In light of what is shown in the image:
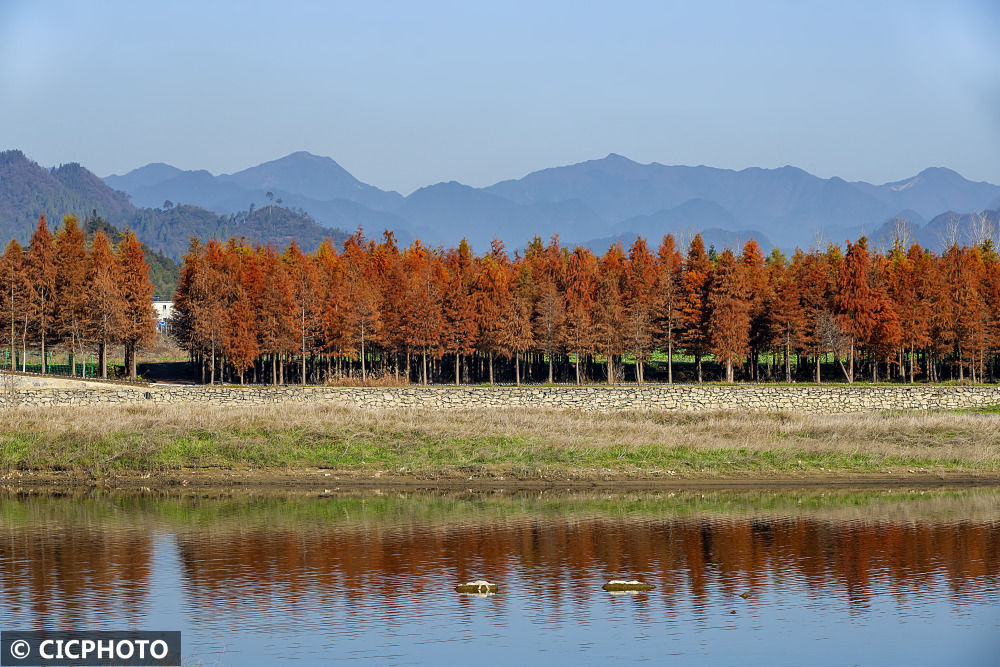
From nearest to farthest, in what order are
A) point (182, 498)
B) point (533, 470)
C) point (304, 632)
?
1. point (304, 632)
2. point (182, 498)
3. point (533, 470)

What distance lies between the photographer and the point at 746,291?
71.4 m

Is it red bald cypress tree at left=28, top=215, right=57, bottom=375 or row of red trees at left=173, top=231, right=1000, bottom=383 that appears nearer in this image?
red bald cypress tree at left=28, top=215, right=57, bottom=375

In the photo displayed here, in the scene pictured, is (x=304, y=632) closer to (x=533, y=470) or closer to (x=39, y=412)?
(x=533, y=470)

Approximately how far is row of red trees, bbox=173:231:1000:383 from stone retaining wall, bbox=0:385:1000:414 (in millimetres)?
14329

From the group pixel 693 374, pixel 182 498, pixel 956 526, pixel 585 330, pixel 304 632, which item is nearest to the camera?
pixel 304 632

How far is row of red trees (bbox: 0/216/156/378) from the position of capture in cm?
6738

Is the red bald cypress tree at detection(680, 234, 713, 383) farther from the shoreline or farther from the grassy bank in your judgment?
the shoreline

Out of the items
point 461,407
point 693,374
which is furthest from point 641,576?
point 693,374

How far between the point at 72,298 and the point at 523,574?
173ft

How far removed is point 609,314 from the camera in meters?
70.2

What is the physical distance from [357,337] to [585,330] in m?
14.8

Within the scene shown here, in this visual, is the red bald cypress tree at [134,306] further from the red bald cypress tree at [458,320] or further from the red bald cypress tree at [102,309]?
the red bald cypress tree at [458,320]

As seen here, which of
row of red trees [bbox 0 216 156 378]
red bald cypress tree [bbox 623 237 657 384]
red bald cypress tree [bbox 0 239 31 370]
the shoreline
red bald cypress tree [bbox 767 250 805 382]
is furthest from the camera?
red bald cypress tree [bbox 767 250 805 382]

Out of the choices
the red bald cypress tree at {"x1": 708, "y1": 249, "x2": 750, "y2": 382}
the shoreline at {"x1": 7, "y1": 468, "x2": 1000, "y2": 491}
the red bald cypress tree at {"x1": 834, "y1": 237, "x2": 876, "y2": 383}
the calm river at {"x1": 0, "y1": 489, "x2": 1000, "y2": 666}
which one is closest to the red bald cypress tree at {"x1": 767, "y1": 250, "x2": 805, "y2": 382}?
the red bald cypress tree at {"x1": 708, "y1": 249, "x2": 750, "y2": 382}
